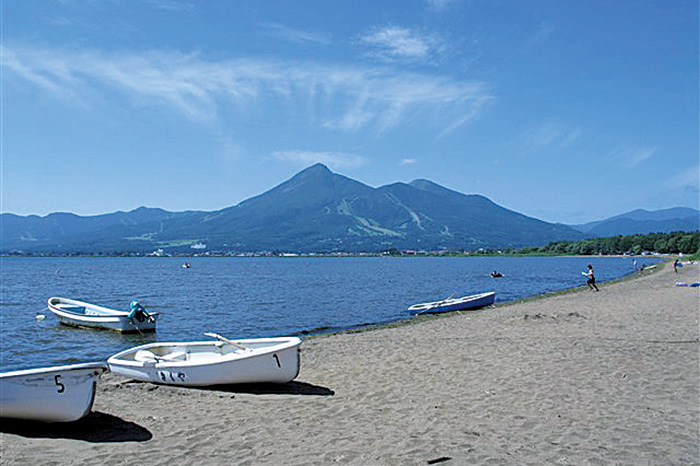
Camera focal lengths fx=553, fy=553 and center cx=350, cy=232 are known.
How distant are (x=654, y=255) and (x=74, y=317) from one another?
6479 inches

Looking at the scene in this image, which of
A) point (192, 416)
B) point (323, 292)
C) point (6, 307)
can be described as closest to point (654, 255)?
point (323, 292)

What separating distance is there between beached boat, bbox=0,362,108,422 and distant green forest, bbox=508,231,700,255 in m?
149

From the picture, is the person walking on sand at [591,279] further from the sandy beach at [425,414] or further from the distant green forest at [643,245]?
the distant green forest at [643,245]

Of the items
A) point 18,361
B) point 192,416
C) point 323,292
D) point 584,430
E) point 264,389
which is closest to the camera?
point 584,430

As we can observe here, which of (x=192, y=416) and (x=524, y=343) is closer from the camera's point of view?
(x=192, y=416)

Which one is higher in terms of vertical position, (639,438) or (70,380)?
(70,380)

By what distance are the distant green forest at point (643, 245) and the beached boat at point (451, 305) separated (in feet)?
403

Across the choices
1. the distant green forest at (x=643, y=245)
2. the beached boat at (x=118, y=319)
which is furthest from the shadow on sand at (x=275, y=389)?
the distant green forest at (x=643, y=245)

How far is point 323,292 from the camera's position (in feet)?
154

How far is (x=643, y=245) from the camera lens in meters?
166

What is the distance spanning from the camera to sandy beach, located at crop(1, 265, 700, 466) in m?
7.07

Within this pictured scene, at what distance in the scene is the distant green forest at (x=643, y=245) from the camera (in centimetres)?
14206

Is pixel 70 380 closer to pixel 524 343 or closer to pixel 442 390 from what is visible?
pixel 442 390

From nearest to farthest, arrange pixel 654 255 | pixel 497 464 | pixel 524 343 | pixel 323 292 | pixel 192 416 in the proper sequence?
pixel 497 464
pixel 192 416
pixel 524 343
pixel 323 292
pixel 654 255
